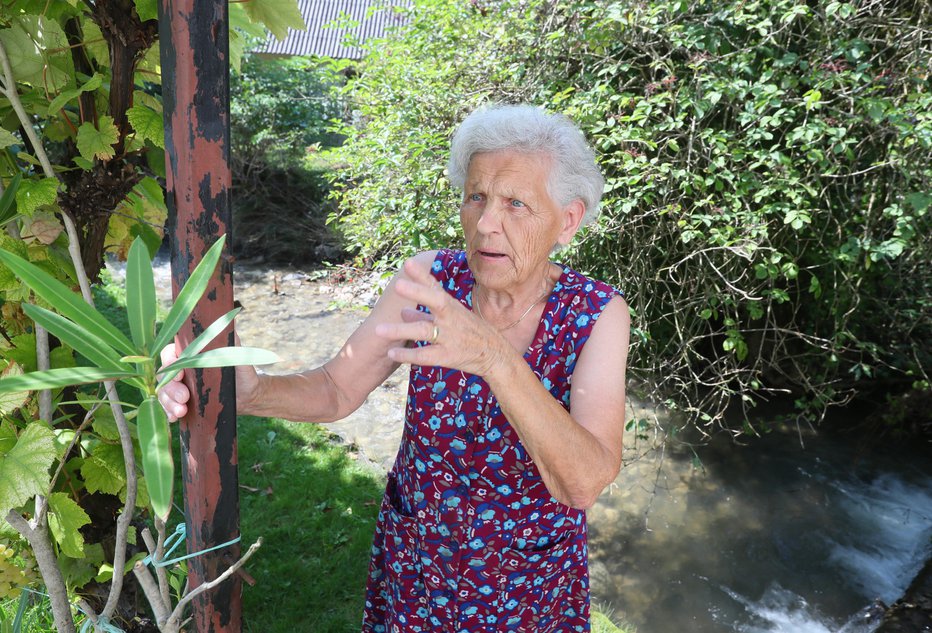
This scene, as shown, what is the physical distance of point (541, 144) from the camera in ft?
5.54

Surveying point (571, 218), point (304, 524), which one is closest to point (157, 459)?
point (571, 218)

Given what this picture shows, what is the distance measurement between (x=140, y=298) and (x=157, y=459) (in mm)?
233

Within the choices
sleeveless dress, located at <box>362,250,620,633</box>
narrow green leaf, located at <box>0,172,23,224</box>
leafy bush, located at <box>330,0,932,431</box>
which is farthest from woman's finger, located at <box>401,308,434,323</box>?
leafy bush, located at <box>330,0,932,431</box>

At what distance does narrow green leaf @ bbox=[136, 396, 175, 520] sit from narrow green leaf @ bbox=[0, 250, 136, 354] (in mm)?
107

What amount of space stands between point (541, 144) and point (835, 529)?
376 centimetres

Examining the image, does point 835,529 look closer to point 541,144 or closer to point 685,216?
point 685,216

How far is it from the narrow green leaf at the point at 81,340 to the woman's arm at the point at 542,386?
0.35m

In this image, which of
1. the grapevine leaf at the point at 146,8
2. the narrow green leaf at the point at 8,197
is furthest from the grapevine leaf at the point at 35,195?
the grapevine leaf at the point at 146,8

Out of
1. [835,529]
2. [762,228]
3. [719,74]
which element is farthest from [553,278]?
[835,529]

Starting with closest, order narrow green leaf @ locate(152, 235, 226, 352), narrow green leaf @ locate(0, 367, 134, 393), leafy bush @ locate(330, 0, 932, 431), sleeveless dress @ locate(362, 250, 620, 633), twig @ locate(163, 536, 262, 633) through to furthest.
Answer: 1. narrow green leaf @ locate(0, 367, 134, 393)
2. narrow green leaf @ locate(152, 235, 226, 352)
3. twig @ locate(163, 536, 262, 633)
4. sleeveless dress @ locate(362, 250, 620, 633)
5. leafy bush @ locate(330, 0, 932, 431)

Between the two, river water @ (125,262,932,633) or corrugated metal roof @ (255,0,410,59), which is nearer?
river water @ (125,262,932,633)

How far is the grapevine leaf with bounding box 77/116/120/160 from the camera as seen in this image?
52.2 inches

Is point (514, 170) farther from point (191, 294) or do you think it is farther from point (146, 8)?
point (191, 294)

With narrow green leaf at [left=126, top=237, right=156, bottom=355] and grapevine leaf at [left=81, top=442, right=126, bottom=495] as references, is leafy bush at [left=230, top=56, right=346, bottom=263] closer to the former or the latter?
grapevine leaf at [left=81, top=442, right=126, bottom=495]
